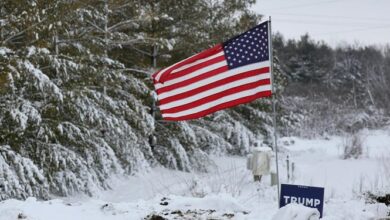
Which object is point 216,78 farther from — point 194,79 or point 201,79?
point 194,79

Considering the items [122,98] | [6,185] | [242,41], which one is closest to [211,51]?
[242,41]

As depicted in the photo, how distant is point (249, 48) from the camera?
5.45 m

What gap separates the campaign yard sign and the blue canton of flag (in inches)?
62.4

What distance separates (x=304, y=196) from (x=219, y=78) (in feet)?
5.90

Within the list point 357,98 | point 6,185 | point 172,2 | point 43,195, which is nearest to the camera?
point 6,185

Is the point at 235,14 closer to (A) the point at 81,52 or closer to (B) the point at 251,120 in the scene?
(B) the point at 251,120

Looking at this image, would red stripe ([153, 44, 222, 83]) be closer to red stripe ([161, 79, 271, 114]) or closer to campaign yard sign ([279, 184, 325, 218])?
red stripe ([161, 79, 271, 114])

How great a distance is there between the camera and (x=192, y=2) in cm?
1508

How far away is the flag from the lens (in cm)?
539

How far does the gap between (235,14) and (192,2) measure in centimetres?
283

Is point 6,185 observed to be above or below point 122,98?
below

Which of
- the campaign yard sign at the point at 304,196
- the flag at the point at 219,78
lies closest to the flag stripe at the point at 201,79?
the flag at the point at 219,78

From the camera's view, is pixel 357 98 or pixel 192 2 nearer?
pixel 192 2

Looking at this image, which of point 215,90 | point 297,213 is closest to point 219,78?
point 215,90
